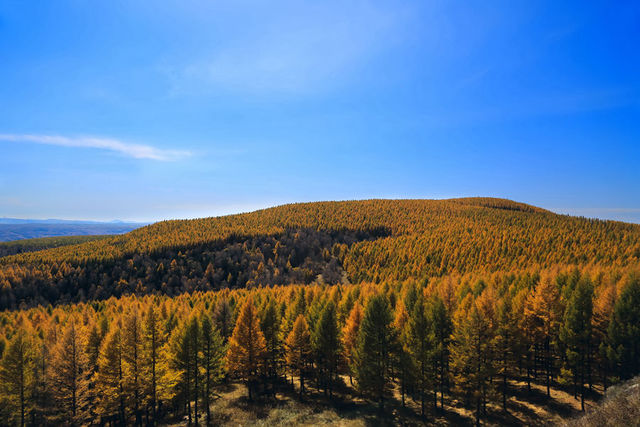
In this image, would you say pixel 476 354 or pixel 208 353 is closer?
pixel 476 354

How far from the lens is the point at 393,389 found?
→ 133 ft

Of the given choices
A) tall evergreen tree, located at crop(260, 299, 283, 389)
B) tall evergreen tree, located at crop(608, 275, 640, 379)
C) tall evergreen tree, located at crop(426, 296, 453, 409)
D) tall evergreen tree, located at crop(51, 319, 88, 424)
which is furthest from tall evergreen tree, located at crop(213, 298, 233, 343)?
tall evergreen tree, located at crop(608, 275, 640, 379)

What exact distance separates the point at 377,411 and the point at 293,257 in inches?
4715

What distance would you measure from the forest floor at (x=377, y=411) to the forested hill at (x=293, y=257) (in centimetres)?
6278

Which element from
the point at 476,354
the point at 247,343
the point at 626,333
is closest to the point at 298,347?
the point at 247,343

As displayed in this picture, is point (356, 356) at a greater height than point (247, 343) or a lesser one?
greater

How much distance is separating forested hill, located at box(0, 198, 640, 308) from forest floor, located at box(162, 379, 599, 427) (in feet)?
206

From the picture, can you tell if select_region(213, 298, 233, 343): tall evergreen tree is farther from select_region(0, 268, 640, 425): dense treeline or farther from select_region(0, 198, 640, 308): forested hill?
select_region(0, 198, 640, 308): forested hill

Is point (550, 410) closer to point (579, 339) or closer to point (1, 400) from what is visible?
point (579, 339)

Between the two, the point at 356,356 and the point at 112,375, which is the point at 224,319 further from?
the point at 356,356

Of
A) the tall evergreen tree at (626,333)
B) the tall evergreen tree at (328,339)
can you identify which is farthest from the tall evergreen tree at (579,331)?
the tall evergreen tree at (328,339)

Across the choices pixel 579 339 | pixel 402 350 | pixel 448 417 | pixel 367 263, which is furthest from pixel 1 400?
pixel 367 263

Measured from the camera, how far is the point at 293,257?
5984 inches

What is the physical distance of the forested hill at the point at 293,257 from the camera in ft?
351
